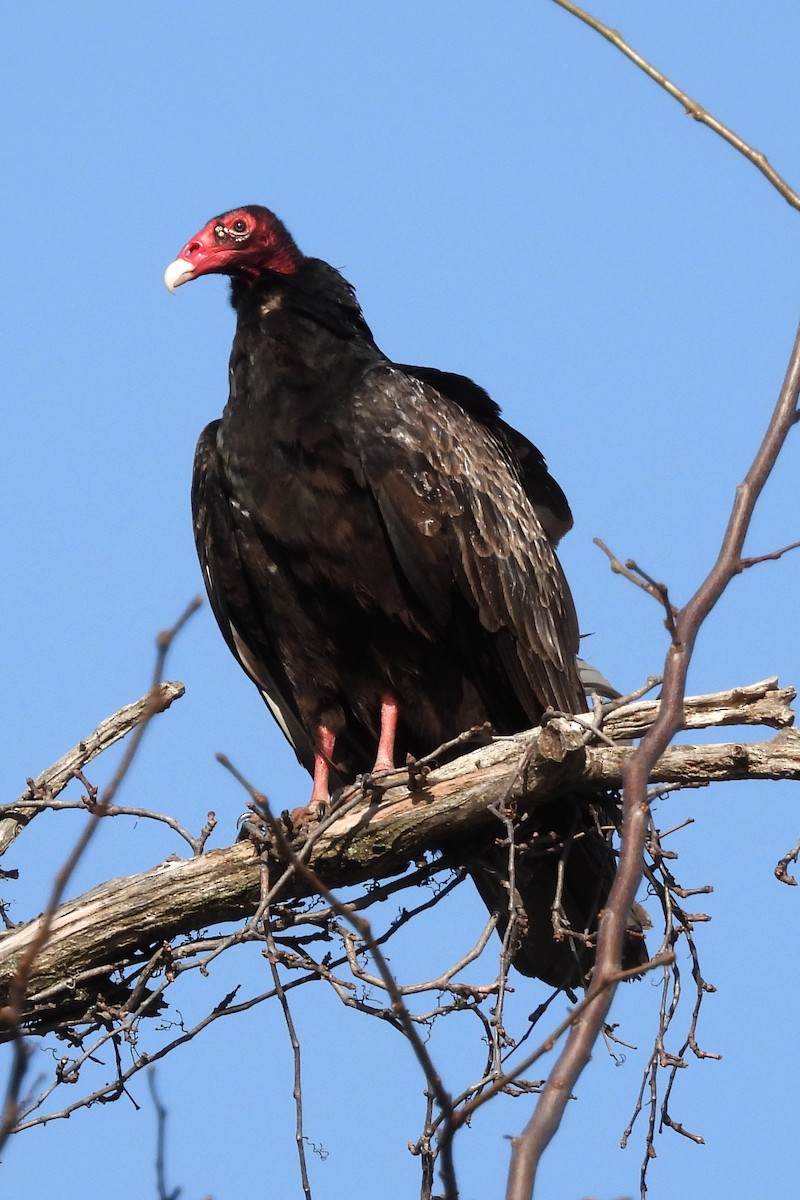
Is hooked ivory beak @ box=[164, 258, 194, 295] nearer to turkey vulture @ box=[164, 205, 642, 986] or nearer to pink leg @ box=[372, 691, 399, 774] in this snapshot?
turkey vulture @ box=[164, 205, 642, 986]

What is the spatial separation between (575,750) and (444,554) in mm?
982

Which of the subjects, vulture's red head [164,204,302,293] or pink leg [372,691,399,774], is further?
vulture's red head [164,204,302,293]

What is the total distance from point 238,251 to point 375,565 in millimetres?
1354

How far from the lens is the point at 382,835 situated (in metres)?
4.05

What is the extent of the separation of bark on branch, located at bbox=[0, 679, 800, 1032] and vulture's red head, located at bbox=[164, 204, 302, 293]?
2.03m

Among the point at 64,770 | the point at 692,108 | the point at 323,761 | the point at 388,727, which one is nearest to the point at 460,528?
the point at 388,727

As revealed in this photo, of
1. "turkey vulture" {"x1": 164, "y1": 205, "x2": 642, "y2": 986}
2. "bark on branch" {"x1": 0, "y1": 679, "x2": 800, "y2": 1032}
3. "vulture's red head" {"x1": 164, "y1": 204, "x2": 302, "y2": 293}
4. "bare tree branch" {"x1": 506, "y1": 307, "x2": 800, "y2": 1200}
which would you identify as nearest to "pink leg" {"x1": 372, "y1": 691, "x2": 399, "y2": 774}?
"turkey vulture" {"x1": 164, "y1": 205, "x2": 642, "y2": 986}

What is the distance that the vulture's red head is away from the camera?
206 inches

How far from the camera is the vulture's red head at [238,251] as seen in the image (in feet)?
17.1

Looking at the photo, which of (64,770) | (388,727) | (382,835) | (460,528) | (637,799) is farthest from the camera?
(388,727)

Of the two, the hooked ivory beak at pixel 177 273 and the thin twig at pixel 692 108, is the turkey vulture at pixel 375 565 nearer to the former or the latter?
the hooked ivory beak at pixel 177 273

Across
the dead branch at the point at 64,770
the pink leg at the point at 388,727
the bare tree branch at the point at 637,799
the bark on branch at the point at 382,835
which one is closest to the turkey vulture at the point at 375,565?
the pink leg at the point at 388,727

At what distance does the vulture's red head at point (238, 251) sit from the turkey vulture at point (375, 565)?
2.7 inches

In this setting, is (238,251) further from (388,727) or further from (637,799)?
(637,799)
